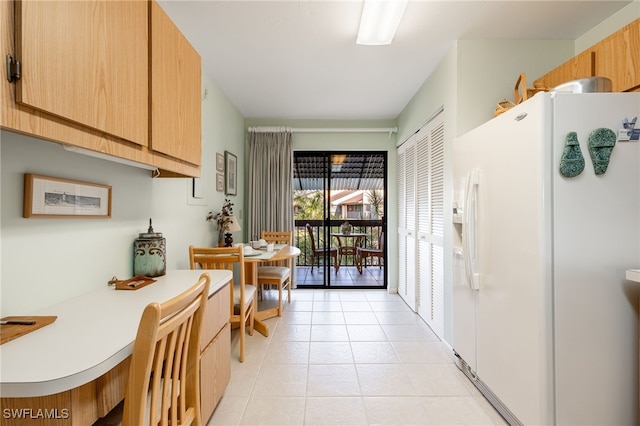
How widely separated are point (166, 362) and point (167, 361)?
0.01 m

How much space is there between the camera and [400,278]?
426 centimetres

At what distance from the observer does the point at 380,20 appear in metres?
1.98

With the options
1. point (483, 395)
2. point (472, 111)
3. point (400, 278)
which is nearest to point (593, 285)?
point (483, 395)

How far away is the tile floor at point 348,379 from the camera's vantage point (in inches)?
69.0

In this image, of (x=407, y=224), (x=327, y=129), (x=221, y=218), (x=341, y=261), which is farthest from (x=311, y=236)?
(x=221, y=218)

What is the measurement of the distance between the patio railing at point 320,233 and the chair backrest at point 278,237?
609 millimetres

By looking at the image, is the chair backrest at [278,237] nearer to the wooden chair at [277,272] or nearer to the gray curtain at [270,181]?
the wooden chair at [277,272]

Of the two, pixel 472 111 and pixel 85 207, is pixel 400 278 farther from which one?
pixel 85 207

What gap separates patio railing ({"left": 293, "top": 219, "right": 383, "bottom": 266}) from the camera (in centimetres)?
480

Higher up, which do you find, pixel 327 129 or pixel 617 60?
pixel 327 129

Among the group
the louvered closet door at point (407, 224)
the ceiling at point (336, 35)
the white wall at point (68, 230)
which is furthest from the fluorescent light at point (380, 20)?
the white wall at point (68, 230)

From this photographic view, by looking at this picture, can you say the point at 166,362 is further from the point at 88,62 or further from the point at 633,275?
the point at 633,275

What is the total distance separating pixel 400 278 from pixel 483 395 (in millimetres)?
2347

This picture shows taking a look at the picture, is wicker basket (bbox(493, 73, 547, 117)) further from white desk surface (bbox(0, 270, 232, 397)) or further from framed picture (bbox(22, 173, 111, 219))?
framed picture (bbox(22, 173, 111, 219))
